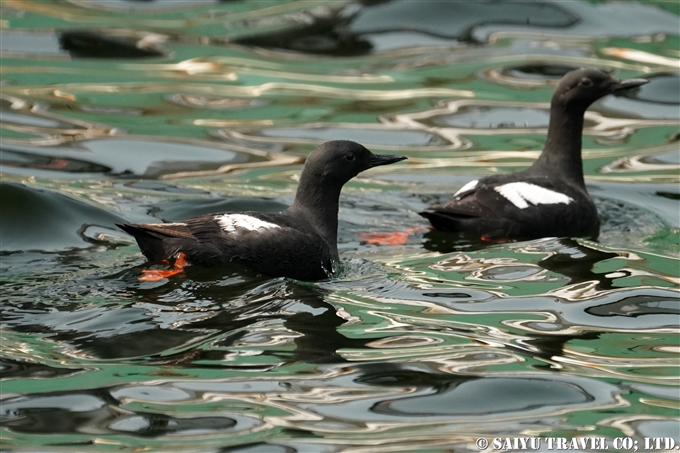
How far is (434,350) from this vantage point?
6164 mm

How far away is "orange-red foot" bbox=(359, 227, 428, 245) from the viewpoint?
907cm

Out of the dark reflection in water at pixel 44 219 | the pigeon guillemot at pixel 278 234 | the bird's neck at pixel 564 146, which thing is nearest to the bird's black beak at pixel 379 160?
the pigeon guillemot at pixel 278 234

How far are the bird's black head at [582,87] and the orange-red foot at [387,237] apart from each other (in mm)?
1965

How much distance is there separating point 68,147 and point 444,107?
4464 mm

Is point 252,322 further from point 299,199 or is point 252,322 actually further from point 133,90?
point 133,90

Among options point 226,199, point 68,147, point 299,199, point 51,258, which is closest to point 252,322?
point 299,199

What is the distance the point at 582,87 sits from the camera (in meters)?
10.1

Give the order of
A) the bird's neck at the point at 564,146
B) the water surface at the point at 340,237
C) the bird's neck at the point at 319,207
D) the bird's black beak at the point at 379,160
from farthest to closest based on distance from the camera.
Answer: the bird's neck at the point at 564,146 < the bird's black beak at the point at 379,160 < the bird's neck at the point at 319,207 < the water surface at the point at 340,237

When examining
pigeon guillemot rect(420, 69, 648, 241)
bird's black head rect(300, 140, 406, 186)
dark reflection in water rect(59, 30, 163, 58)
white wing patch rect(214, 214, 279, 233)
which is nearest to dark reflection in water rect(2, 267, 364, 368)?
white wing patch rect(214, 214, 279, 233)

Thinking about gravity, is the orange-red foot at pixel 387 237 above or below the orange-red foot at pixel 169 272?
below

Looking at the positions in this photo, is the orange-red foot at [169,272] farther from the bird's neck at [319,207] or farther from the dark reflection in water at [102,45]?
the dark reflection in water at [102,45]

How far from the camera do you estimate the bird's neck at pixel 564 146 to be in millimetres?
9984

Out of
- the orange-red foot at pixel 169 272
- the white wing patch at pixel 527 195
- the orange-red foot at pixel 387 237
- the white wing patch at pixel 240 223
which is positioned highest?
the white wing patch at pixel 240 223

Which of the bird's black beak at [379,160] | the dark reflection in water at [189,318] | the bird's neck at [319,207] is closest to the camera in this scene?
the dark reflection in water at [189,318]
